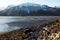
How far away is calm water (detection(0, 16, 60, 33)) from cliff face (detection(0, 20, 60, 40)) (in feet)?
0.46

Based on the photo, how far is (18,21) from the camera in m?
4.45

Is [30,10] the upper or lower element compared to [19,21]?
upper

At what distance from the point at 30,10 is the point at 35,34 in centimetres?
77

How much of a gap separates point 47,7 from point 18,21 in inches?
39.4

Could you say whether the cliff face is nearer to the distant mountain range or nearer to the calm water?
the calm water

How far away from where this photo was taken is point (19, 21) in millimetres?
4449

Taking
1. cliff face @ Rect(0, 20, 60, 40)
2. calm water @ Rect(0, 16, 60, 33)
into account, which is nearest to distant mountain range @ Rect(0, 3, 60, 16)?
calm water @ Rect(0, 16, 60, 33)

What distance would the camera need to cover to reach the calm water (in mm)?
4348

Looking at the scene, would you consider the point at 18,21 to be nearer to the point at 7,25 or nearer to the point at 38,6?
the point at 7,25

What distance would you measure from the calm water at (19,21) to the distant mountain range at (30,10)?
0.12 meters

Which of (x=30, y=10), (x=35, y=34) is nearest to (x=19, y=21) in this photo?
(x=30, y=10)

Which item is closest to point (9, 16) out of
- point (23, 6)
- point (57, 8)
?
point (23, 6)

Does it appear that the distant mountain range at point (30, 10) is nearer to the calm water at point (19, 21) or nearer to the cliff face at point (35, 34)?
the calm water at point (19, 21)

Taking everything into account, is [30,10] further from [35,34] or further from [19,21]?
[35,34]
